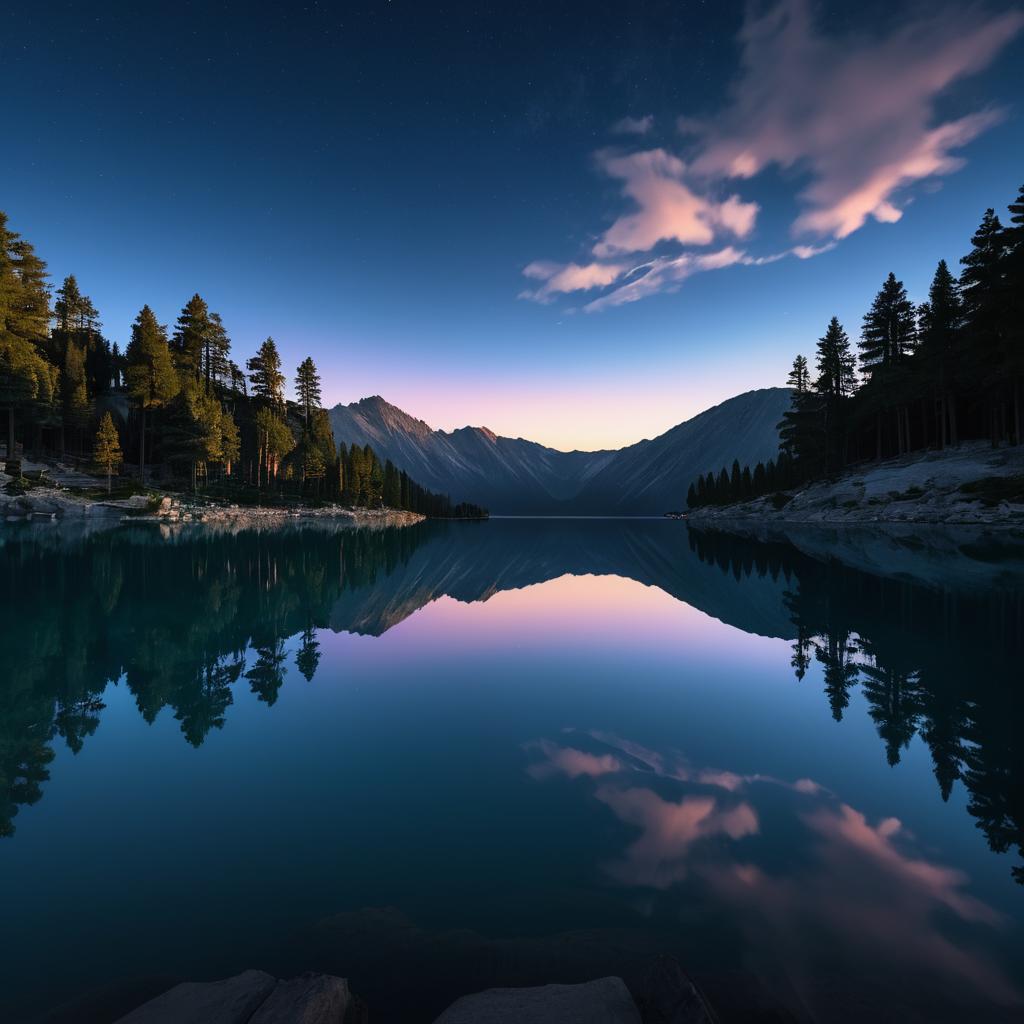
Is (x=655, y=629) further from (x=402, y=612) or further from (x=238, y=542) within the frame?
(x=238, y=542)

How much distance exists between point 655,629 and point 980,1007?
612 inches

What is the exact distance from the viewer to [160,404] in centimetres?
8356

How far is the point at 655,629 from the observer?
1956 centimetres

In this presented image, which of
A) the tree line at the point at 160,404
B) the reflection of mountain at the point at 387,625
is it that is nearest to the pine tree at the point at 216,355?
the tree line at the point at 160,404

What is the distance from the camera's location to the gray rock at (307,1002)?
338 centimetres

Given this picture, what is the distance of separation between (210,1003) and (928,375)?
8739cm

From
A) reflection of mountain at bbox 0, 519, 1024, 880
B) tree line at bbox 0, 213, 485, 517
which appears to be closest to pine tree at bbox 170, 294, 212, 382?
tree line at bbox 0, 213, 485, 517

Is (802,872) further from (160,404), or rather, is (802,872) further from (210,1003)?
(160,404)

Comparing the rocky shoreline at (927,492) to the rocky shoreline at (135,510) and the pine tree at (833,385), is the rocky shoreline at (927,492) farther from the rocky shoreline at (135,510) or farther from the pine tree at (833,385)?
the rocky shoreline at (135,510)

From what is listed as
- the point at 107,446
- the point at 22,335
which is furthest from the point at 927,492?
the point at 22,335

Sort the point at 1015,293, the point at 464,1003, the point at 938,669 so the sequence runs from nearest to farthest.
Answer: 1. the point at 464,1003
2. the point at 938,669
3. the point at 1015,293

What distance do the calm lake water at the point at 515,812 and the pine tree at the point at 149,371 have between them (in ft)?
265

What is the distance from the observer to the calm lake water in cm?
460

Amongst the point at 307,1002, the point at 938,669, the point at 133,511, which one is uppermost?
the point at 133,511
